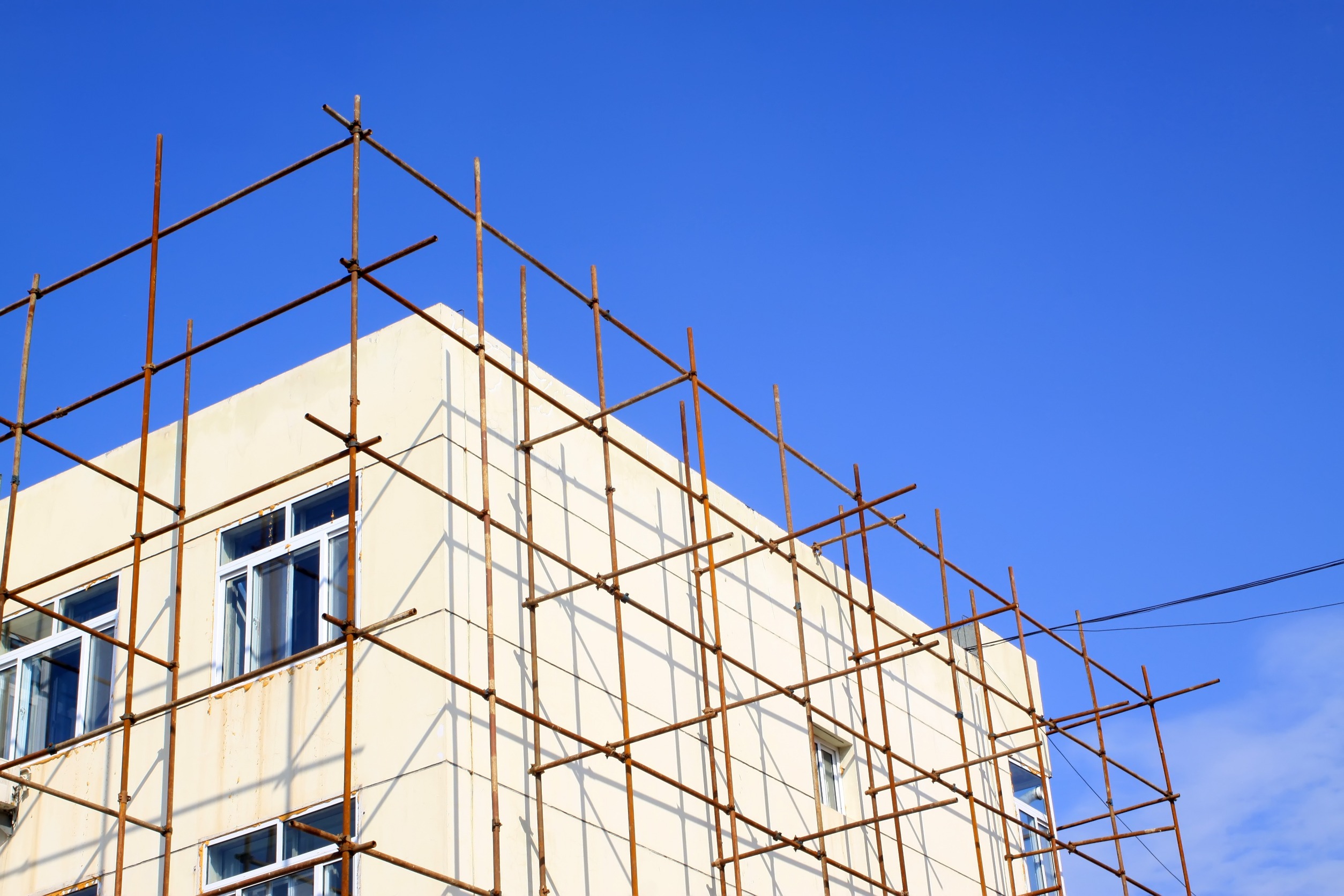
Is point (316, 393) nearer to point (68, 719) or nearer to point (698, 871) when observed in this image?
point (68, 719)

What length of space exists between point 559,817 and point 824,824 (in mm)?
3804

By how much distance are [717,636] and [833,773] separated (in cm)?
280

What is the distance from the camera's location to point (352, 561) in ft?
32.7

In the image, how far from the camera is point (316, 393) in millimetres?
12312

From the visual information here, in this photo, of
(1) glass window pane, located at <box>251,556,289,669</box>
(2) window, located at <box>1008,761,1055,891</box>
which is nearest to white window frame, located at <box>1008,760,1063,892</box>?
(2) window, located at <box>1008,761,1055,891</box>

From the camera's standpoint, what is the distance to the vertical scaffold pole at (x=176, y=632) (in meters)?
10.9

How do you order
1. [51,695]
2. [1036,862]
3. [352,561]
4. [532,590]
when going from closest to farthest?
[352,561] < [532,590] < [51,695] < [1036,862]

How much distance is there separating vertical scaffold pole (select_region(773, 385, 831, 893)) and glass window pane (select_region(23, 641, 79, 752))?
18.8 ft

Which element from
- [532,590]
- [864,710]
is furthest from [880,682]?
[532,590]

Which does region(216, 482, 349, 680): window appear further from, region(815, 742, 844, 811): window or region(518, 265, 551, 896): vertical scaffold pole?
region(815, 742, 844, 811): window

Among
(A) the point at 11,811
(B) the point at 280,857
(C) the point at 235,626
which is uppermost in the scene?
(C) the point at 235,626

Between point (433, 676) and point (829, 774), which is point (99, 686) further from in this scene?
point (829, 774)

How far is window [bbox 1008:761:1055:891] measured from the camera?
18.0m

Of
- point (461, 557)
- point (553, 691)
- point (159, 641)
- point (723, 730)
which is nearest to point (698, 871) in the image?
point (723, 730)
